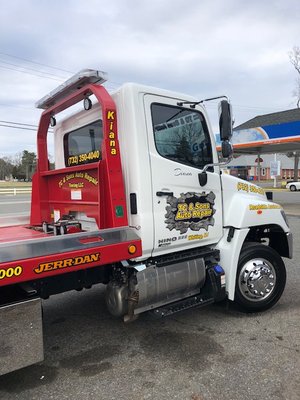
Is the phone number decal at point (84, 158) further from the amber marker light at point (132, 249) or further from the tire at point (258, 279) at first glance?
the tire at point (258, 279)

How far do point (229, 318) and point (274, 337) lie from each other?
645 mm

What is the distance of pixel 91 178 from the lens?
3686 mm

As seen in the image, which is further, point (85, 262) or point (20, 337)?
point (85, 262)

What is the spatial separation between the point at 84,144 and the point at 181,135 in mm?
1129

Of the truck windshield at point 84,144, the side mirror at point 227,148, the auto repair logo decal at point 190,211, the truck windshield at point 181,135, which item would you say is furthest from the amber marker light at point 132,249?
the side mirror at point 227,148

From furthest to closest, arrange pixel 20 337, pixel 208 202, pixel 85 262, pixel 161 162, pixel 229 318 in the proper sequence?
pixel 229 318 < pixel 208 202 < pixel 161 162 < pixel 85 262 < pixel 20 337

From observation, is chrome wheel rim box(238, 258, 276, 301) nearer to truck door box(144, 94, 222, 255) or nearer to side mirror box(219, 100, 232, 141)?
truck door box(144, 94, 222, 255)

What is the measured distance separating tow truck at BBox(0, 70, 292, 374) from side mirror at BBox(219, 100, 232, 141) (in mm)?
13

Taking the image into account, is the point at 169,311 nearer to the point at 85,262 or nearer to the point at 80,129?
the point at 85,262

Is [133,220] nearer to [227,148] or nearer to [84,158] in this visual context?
[84,158]

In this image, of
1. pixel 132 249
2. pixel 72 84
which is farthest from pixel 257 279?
pixel 72 84

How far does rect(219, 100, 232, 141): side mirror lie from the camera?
356cm

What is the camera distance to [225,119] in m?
3.63

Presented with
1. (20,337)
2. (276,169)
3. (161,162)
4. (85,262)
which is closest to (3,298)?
(20,337)
